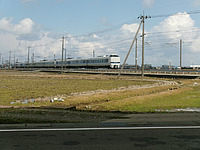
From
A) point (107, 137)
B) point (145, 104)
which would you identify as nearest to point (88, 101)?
point (145, 104)

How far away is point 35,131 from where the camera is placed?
27.6 ft

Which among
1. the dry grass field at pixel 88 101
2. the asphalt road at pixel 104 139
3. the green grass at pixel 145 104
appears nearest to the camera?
the asphalt road at pixel 104 139

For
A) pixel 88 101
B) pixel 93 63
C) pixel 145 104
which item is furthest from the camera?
pixel 93 63

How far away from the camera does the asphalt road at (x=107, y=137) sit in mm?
6801

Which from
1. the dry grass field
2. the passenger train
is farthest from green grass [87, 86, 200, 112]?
the passenger train

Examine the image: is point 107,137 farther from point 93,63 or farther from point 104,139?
point 93,63

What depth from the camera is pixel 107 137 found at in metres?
7.76

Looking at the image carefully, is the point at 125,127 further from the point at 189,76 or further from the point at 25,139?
the point at 189,76

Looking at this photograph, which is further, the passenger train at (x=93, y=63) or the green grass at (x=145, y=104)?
the passenger train at (x=93, y=63)

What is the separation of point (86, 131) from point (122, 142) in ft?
5.52

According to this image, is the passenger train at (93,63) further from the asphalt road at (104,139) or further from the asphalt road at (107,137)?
the asphalt road at (104,139)

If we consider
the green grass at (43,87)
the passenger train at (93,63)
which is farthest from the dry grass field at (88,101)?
the passenger train at (93,63)

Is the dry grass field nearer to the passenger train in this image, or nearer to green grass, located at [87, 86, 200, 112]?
green grass, located at [87, 86, 200, 112]

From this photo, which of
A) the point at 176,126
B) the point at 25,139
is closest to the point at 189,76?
the point at 176,126
